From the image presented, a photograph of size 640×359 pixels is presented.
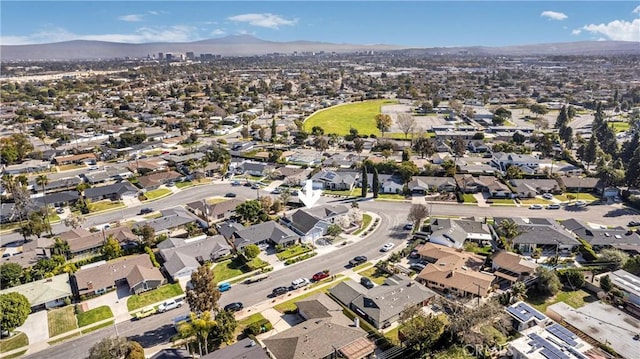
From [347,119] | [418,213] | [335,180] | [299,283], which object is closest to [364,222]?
[418,213]

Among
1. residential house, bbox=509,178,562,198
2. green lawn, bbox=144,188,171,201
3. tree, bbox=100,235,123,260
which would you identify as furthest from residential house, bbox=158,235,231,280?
residential house, bbox=509,178,562,198

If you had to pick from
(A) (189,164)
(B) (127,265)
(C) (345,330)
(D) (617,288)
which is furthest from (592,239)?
(A) (189,164)

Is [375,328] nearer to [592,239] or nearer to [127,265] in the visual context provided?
[127,265]

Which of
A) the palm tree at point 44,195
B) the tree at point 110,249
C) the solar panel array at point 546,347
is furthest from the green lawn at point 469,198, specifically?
the palm tree at point 44,195

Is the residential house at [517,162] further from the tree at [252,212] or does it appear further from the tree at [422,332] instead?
the tree at [422,332]

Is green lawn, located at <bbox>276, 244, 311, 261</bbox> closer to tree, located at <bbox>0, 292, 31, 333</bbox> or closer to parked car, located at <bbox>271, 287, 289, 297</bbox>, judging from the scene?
parked car, located at <bbox>271, 287, 289, 297</bbox>
